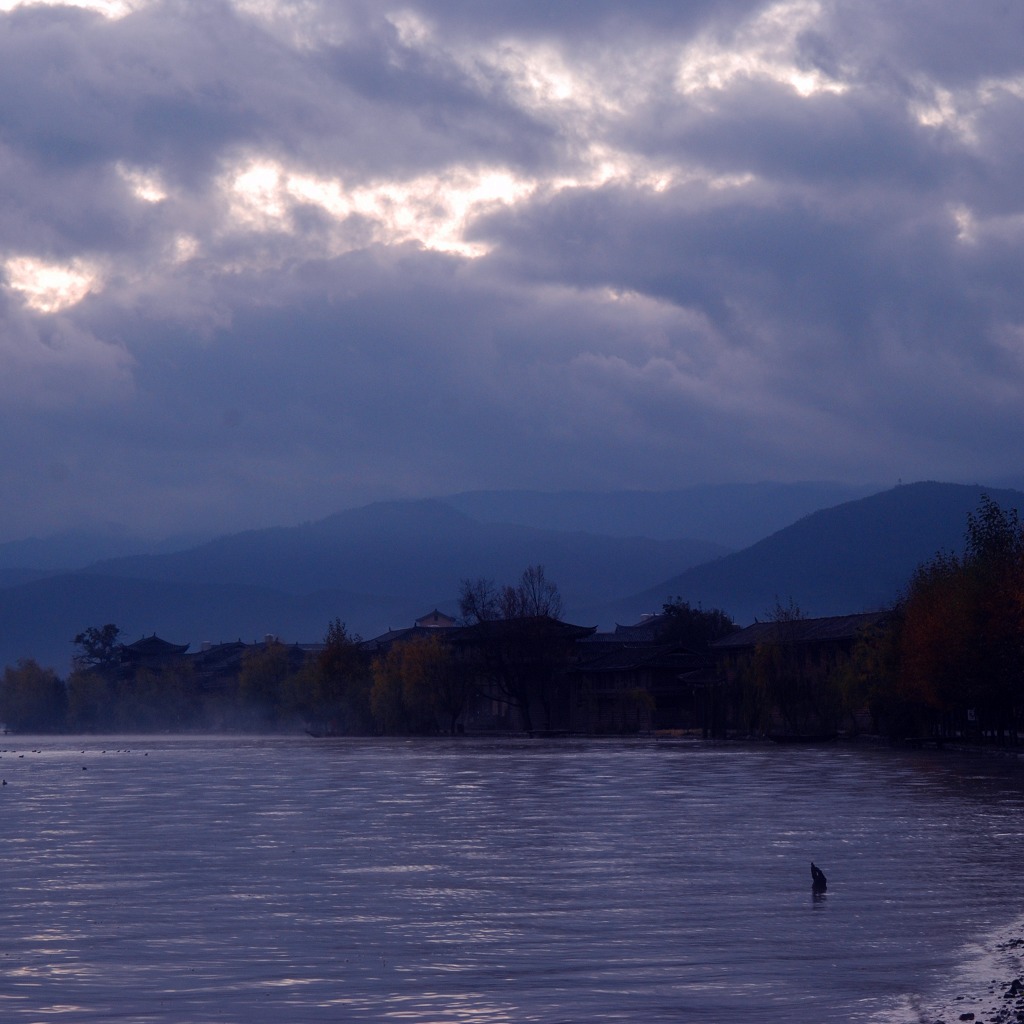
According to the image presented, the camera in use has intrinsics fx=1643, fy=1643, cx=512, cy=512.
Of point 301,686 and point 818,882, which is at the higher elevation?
point 301,686

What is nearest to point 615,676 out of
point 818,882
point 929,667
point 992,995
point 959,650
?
point 929,667

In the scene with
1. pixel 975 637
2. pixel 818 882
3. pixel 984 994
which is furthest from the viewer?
pixel 975 637

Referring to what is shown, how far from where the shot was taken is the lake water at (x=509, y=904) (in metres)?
14.7

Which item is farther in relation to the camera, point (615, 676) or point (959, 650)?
point (615, 676)

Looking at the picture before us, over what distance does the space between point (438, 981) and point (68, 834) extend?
1732cm

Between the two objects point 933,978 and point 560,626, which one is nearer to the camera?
point 933,978

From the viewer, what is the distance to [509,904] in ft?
67.7

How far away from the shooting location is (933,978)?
51.0 ft

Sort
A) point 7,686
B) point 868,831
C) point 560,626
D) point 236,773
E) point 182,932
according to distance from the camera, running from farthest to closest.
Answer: point 7,686, point 560,626, point 236,773, point 868,831, point 182,932

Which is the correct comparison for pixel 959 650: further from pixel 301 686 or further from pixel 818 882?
pixel 301 686

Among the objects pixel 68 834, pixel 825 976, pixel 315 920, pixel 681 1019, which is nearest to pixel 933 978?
pixel 825 976

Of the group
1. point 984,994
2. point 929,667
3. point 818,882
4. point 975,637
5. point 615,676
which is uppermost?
point 975,637

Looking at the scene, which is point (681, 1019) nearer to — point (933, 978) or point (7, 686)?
point (933, 978)

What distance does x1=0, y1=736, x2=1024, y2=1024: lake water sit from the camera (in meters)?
14.7
